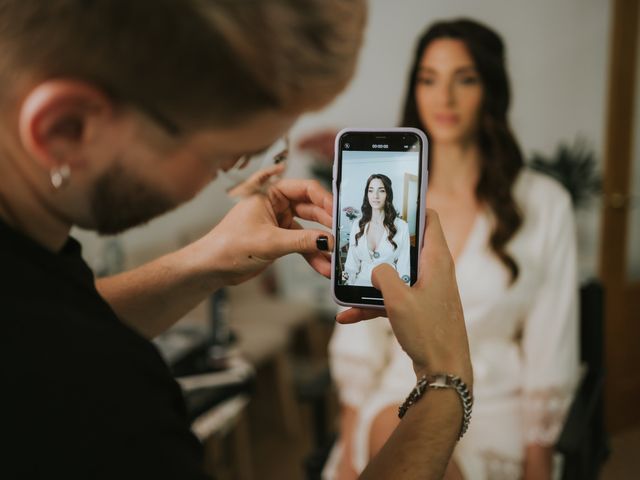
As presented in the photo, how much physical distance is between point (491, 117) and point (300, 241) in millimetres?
319

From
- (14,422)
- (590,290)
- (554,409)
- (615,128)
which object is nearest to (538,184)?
(590,290)

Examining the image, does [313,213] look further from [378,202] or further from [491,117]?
[491,117]

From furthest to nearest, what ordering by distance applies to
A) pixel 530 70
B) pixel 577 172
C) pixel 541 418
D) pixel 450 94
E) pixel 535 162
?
1. pixel 530 70
2. pixel 577 172
3. pixel 535 162
4. pixel 541 418
5. pixel 450 94

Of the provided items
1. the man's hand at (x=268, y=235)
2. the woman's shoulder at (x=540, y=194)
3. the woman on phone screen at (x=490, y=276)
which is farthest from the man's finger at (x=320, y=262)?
the woman's shoulder at (x=540, y=194)

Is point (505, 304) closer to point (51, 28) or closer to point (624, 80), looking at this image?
point (51, 28)

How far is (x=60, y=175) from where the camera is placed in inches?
15.0

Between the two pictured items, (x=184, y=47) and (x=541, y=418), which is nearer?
(x=184, y=47)

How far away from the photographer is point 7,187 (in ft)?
1.32

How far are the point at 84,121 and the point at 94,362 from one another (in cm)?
15

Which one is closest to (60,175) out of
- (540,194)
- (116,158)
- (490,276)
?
(116,158)

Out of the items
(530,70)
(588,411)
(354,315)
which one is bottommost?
(588,411)

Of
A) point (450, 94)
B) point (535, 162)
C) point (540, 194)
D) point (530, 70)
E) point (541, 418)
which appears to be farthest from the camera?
point (530, 70)

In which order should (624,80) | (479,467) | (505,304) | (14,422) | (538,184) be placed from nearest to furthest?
(14,422), (479,467), (505,304), (538,184), (624,80)

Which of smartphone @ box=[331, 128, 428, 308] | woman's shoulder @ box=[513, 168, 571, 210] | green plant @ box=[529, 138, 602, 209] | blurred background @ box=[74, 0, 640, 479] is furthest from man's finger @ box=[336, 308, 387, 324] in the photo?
green plant @ box=[529, 138, 602, 209]
